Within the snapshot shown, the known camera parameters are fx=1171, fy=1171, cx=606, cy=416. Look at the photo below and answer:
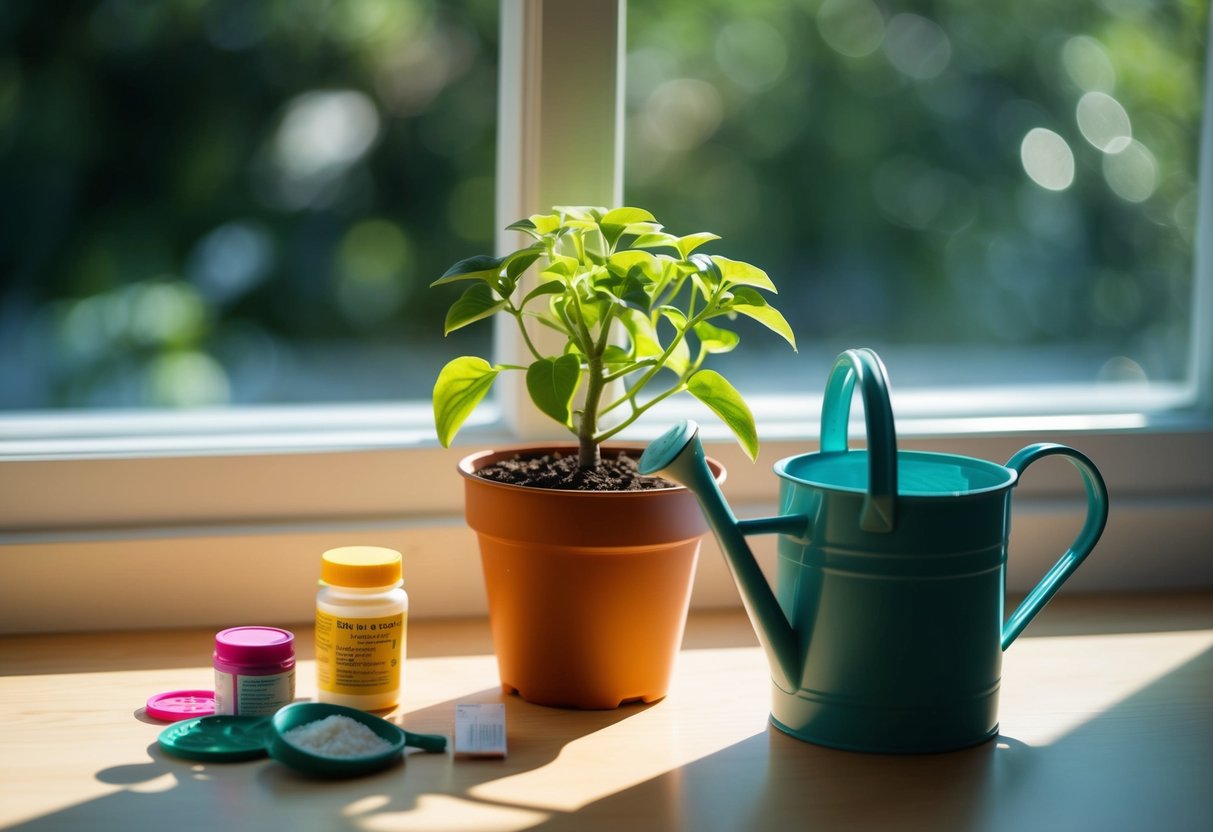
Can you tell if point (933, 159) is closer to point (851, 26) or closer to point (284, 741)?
point (851, 26)

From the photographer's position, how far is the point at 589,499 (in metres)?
0.79

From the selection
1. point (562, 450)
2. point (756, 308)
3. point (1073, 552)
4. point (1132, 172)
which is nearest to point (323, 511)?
point (562, 450)

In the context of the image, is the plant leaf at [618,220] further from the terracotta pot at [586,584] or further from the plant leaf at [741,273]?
the terracotta pot at [586,584]

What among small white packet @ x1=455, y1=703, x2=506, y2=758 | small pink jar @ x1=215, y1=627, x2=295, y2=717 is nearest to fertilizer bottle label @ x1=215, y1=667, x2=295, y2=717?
small pink jar @ x1=215, y1=627, x2=295, y2=717

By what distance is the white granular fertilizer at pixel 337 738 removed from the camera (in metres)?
0.72

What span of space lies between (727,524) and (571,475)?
153mm

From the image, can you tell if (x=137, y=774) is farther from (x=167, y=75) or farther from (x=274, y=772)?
(x=167, y=75)

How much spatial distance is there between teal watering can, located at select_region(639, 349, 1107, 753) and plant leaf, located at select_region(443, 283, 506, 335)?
16 centimetres

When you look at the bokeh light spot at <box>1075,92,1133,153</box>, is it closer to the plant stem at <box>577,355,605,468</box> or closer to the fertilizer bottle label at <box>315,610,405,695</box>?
the plant stem at <box>577,355,605,468</box>

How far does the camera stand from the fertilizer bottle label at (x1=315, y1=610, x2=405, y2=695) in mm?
803

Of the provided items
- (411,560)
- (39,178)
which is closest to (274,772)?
(411,560)

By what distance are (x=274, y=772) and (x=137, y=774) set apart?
8 cm

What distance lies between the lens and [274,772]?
71 cm

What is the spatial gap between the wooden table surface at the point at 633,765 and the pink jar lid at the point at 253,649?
0.24 feet
